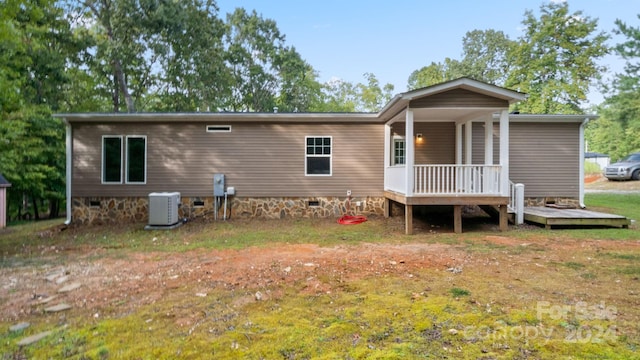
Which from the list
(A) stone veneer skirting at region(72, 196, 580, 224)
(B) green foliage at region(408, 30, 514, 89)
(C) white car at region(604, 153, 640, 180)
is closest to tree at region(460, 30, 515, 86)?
(B) green foliage at region(408, 30, 514, 89)

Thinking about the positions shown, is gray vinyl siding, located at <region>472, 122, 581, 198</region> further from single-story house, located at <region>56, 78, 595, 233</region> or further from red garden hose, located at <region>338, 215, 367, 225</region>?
red garden hose, located at <region>338, 215, 367, 225</region>

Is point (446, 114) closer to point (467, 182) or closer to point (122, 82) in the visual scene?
point (467, 182)

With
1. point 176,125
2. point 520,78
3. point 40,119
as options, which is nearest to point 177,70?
point 40,119

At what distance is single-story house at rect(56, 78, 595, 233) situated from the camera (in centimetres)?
927

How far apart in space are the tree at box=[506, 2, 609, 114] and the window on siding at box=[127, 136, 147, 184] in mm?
20798

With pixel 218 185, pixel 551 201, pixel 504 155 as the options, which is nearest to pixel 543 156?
pixel 551 201

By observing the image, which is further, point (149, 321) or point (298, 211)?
point (298, 211)

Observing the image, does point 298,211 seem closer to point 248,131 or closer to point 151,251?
point 248,131

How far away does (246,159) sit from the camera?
9492 mm

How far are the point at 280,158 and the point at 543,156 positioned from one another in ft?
25.3

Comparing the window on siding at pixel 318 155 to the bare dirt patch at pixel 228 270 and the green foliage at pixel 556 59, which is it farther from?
the green foliage at pixel 556 59

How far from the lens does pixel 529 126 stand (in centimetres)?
A: 973

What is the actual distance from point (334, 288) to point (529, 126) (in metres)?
8.89

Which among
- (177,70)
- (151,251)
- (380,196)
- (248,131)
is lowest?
(151,251)
